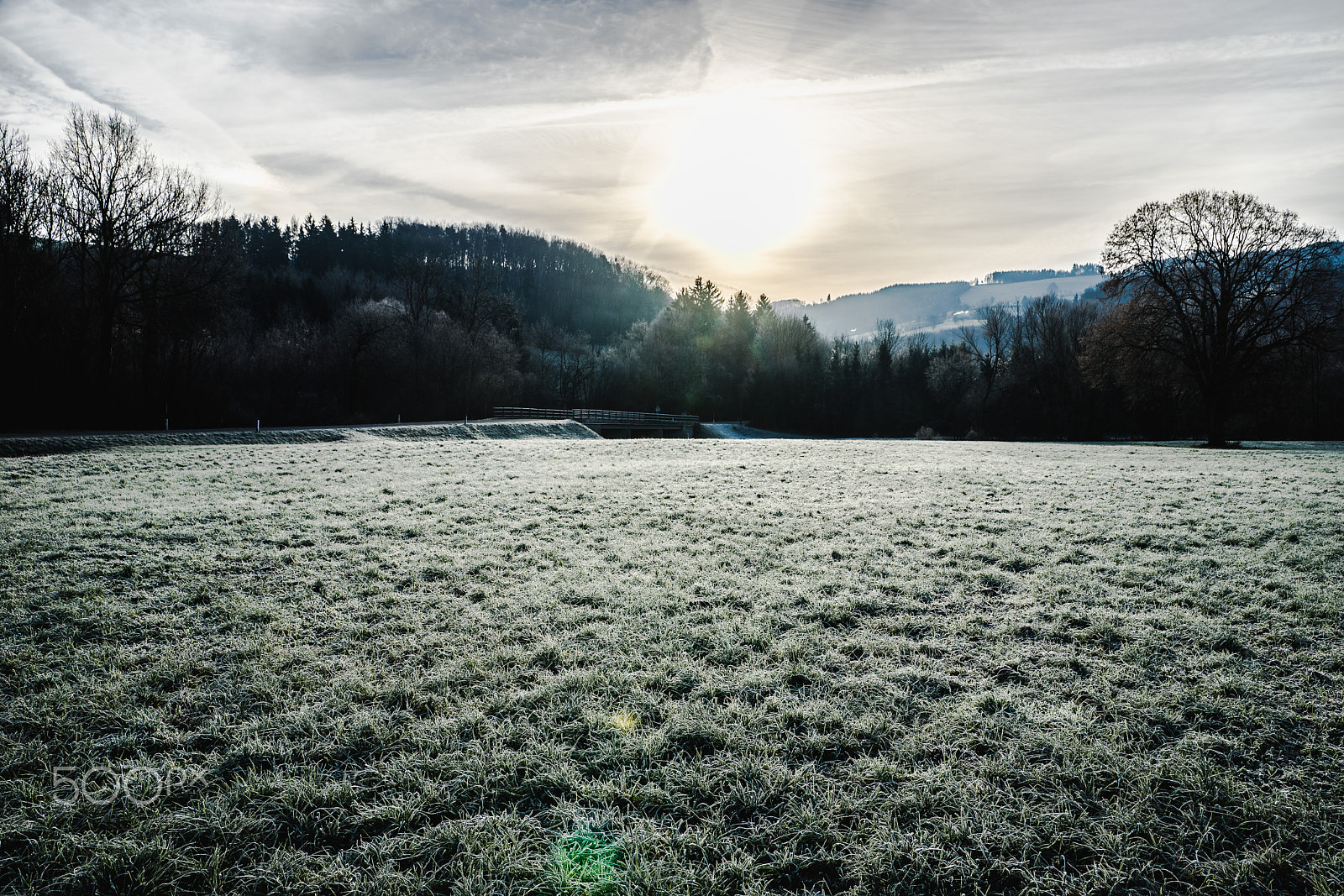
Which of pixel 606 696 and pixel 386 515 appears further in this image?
pixel 386 515

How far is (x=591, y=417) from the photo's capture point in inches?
2133

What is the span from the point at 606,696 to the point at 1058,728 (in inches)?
112

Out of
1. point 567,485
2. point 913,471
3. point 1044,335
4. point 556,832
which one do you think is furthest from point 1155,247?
point 1044,335

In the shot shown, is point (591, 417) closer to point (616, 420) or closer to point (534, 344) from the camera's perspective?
point (616, 420)

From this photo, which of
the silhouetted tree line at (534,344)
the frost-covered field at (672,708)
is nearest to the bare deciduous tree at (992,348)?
the silhouetted tree line at (534,344)

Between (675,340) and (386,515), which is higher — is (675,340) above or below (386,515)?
above

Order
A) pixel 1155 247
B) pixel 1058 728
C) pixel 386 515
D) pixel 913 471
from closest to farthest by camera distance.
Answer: pixel 1058 728, pixel 386 515, pixel 913 471, pixel 1155 247

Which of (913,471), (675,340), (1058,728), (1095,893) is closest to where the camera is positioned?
(1095,893)

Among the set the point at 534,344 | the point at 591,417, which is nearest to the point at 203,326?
the point at 591,417

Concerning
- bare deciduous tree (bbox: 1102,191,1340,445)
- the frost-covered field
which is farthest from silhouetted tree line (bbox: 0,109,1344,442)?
the frost-covered field

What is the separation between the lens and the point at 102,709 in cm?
381

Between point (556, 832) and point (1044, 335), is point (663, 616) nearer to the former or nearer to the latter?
point (556, 832)

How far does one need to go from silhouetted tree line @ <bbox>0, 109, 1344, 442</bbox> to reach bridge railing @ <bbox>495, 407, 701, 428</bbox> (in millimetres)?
4794

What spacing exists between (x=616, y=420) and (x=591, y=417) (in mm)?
2519
